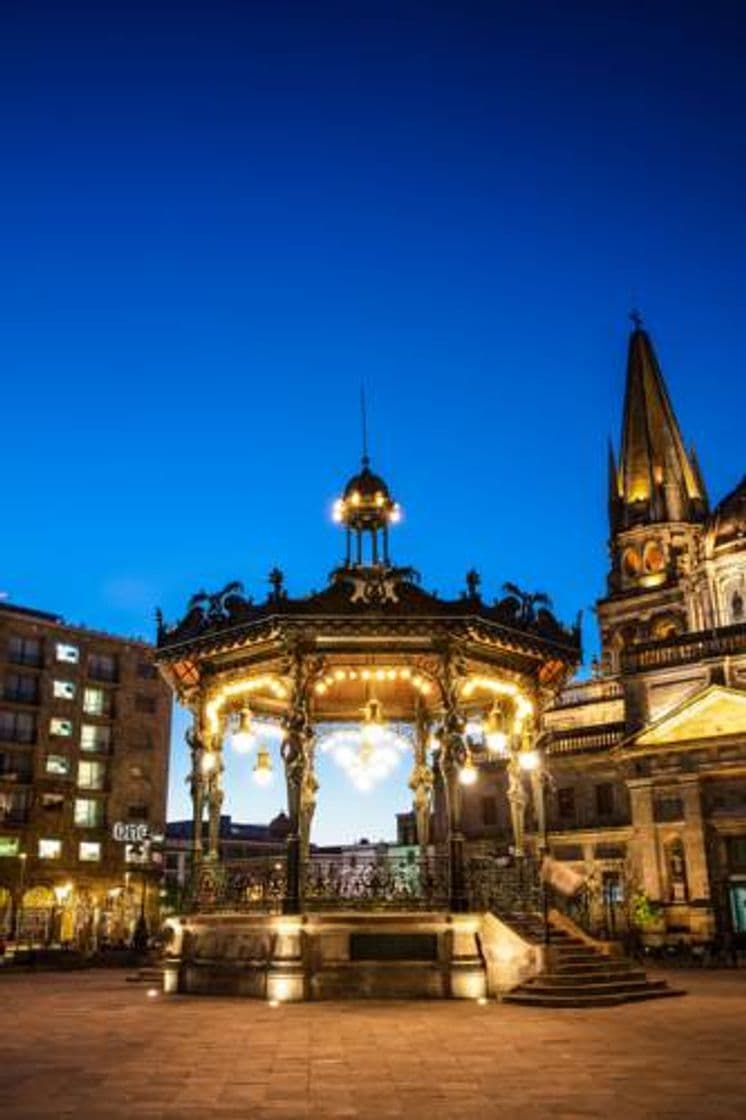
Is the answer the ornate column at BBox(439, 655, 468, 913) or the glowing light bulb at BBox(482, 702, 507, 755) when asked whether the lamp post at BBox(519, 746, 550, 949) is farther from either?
the ornate column at BBox(439, 655, 468, 913)

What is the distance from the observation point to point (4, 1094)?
905 centimetres

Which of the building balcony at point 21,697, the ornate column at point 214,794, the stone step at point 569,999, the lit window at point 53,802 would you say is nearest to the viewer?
the stone step at point 569,999

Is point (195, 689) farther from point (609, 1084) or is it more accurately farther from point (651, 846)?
point (651, 846)


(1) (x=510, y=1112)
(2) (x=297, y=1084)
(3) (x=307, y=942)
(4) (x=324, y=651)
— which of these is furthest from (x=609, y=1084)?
(4) (x=324, y=651)

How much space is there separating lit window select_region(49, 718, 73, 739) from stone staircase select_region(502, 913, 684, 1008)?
5553cm

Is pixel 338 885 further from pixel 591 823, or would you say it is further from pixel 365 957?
pixel 591 823

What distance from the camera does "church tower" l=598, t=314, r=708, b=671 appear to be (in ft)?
227

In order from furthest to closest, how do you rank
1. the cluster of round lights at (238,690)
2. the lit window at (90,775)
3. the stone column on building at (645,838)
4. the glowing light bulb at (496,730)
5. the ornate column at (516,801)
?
the lit window at (90,775) < the stone column on building at (645,838) < the glowing light bulb at (496,730) < the ornate column at (516,801) < the cluster of round lights at (238,690)

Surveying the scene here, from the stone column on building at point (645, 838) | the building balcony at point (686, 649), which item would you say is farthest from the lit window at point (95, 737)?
the stone column on building at point (645, 838)

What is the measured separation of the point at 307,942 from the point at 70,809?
5422 centimetres

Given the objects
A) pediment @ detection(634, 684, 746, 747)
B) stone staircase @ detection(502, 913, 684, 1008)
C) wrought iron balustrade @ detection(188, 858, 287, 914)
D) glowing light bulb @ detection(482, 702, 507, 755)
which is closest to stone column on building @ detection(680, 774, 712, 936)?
pediment @ detection(634, 684, 746, 747)

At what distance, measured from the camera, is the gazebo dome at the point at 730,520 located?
6059 cm

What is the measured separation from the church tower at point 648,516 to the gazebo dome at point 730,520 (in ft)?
13.9

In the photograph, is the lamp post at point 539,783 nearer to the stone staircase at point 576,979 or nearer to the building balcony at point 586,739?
the stone staircase at point 576,979
